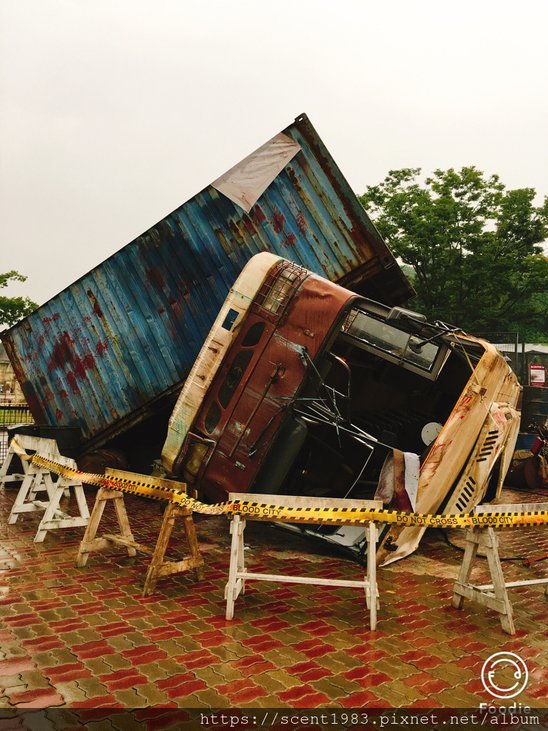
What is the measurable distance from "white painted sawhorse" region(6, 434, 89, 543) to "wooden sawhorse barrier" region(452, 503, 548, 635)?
3.87 meters

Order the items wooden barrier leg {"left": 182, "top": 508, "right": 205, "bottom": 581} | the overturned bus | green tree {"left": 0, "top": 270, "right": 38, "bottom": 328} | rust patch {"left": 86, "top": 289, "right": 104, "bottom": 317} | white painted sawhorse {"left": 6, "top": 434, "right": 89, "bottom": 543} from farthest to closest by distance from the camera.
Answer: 1. green tree {"left": 0, "top": 270, "right": 38, "bottom": 328}
2. rust patch {"left": 86, "top": 289, "right": 104, "bottom": 317}
3. white painted sawhorse {"left": 6, "top": 434, "right": 89, "bottom": 543}
4. the overturned bus
5. wooden barrier leg {"left": 182, "top": 508, "right": 205, "bottom": 581}

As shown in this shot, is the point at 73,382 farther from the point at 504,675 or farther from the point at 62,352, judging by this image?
the point at 504,675

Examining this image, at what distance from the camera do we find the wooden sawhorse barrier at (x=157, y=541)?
4930 mm

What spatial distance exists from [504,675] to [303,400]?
3088 millimetres

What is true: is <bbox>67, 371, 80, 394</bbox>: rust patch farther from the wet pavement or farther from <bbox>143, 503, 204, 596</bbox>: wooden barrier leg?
<bbox>143, 503, 204, 596</bbox>: wooden barrier leg

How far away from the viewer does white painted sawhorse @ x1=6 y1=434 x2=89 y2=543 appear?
6305 mm

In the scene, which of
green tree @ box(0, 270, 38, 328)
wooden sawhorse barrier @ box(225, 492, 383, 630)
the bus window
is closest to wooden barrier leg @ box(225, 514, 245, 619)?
wooden sawhorse barrier @ box(225, 492, 383, 630)

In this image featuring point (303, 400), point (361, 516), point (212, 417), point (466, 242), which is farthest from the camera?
point (466, 242)

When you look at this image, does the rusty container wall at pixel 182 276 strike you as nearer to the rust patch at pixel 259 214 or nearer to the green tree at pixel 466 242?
the rust patch at pixel 259 214

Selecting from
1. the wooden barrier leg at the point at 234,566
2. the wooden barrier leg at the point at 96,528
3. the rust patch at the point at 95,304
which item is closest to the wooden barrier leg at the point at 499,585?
the wooden barrier leg at the point at 234,566

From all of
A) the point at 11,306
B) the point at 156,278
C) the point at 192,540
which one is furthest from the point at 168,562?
the point at 11,306

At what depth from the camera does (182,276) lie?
9172 mm

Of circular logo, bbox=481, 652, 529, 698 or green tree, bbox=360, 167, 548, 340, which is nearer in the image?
circular logo, bbox=481, 652, 529, 698

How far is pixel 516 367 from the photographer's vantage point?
1532 centimetres
